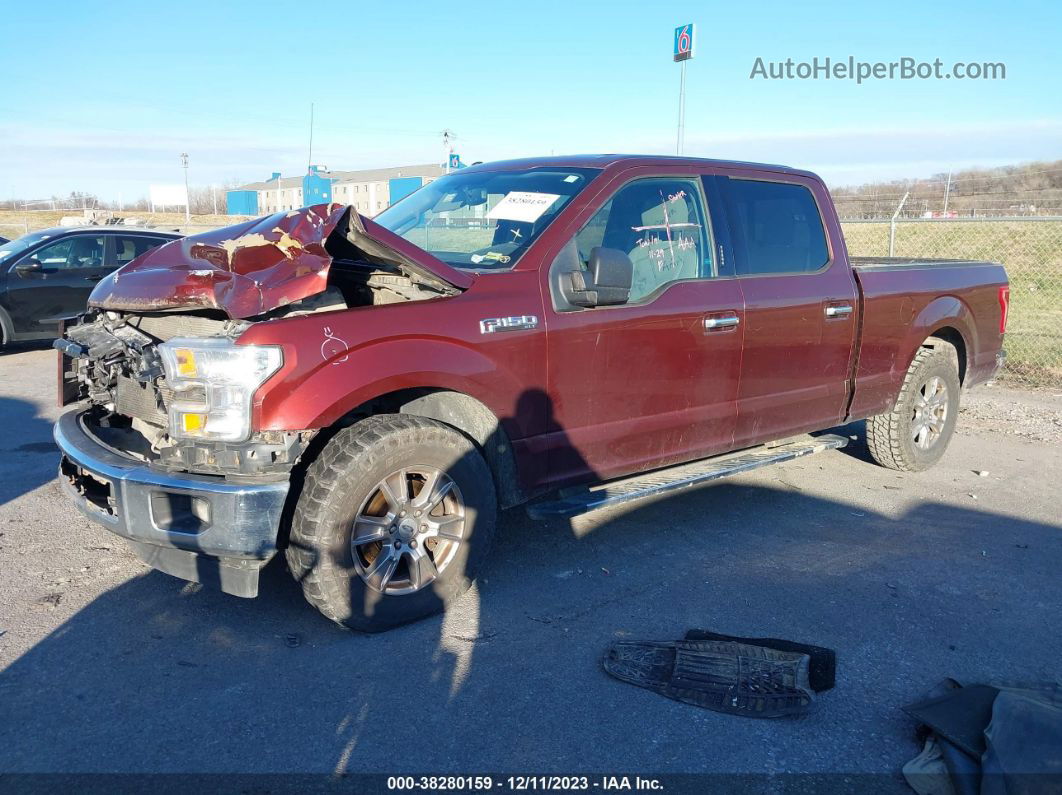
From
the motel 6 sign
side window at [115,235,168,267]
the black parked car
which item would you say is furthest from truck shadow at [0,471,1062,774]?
the motel 6 sign

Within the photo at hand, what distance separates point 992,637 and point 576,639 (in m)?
1.84

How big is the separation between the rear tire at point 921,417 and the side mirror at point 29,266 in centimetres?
984

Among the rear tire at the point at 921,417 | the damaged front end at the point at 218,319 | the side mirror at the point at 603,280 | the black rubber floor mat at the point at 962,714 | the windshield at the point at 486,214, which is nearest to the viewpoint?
the black rubber floor mat at the point at 962,714

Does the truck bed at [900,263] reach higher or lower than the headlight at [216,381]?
higher

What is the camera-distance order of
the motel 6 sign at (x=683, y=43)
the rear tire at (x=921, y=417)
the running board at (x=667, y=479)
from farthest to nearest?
the motel 6 sign at (x=683, y=43)
the rear tire at (x=921, y=417)
the running board at (x=667, y=479)

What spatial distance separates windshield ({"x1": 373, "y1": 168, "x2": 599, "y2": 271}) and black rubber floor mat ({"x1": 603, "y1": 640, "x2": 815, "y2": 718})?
6.12ft

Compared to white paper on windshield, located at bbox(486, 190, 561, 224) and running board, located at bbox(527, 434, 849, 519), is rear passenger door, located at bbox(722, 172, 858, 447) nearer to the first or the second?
running board, located at bbox(527, 434, 849, 519)

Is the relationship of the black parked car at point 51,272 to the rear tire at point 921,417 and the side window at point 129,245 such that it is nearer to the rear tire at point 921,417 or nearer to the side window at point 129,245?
the side window at point 129,245

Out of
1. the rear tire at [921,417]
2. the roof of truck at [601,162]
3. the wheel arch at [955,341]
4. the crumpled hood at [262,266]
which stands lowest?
the rear tire at [921,417]

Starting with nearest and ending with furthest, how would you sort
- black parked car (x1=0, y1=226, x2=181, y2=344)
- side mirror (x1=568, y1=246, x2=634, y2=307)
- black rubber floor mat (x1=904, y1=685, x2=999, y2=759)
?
black rubber floor mat (x1=904, y1=685, x2=999, y2=759) → side mirror (x1=568, y1=246, x2=634, y2=307) → black parked car (x1=0, y1=226, x2=181, y2=344)

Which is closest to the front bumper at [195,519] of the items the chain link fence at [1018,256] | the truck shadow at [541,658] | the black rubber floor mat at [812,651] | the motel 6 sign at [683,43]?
the truck shadow at [541,658]

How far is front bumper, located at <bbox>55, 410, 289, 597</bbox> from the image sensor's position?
328 cm

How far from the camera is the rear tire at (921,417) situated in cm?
611

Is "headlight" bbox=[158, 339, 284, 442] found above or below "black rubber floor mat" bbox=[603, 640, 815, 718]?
above
